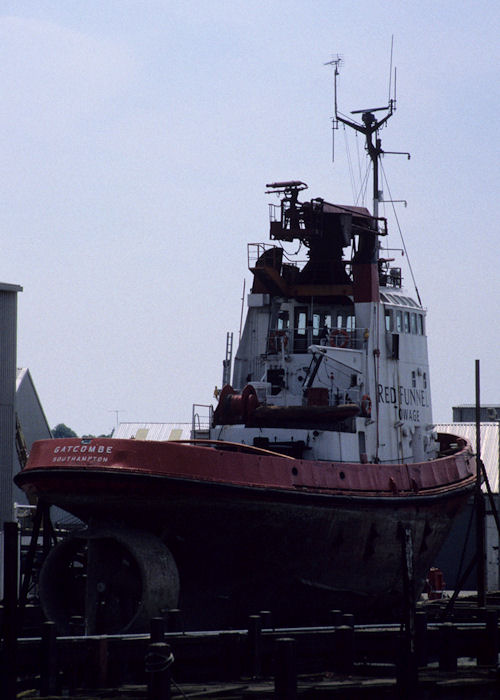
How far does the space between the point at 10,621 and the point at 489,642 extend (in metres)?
8.56

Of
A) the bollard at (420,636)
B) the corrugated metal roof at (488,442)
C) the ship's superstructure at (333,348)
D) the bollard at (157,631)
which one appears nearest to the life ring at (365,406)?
the ship's superstructure at (333,348)

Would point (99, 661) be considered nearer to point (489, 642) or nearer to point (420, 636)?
point (420, 636)

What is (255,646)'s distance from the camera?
19312 mm

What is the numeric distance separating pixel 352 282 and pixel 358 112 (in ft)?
21.7

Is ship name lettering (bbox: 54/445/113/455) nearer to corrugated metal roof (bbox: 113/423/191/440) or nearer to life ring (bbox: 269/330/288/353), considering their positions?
life ring (bbox: 269/330/288/353)

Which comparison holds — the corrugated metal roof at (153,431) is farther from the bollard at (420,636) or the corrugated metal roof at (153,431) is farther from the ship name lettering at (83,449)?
→ the bollard at (420,636)

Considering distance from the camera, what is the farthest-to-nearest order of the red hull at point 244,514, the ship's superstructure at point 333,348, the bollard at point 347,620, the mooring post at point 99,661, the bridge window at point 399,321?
the bridge window at point 399,321 → the ship's superstructure at point 333,348 → the red hull at point 244,514 → the bollard at point 347,620 → the mooring post at point 99,661

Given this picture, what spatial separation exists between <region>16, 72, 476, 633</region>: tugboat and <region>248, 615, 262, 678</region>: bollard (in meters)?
2.62

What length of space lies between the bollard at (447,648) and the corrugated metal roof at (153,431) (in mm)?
32549

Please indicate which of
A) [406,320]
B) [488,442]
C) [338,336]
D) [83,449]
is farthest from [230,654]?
[488,442]

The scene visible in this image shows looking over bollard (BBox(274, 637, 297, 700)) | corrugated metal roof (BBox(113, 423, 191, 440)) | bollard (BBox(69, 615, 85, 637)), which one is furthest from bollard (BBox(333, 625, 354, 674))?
corrugated metal roof (BBox(113, 423, 191, 440))

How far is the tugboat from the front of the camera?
22.2 metres

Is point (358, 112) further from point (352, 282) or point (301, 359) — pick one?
point (301, 359)

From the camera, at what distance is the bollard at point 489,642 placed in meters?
20.9
